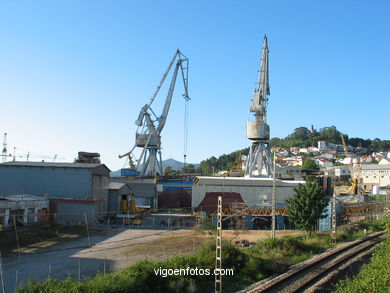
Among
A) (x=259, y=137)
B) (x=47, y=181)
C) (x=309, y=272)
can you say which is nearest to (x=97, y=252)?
(x=309, y=272)

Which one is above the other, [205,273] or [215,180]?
[215,180]

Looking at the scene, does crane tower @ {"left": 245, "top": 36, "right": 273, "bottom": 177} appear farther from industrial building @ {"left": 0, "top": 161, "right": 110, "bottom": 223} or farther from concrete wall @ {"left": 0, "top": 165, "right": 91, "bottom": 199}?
concrete wall @ {"left": 0, "top": 165, "right": 91, "bottom": 199}

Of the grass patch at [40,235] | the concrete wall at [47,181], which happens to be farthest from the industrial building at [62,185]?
the grass patch at [40,235]

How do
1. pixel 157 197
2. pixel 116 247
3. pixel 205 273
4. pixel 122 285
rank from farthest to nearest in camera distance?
pixel 157 197 → pixel 116 247 → pixel 205 273 → pixel 122 285

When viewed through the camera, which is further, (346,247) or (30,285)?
(346,247)

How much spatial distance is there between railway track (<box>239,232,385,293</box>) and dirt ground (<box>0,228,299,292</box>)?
3406 millimetres

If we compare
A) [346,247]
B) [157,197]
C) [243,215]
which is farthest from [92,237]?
[157,197]

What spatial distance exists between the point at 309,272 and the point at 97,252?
11437 millimetres

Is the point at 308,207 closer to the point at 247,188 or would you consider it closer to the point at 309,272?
the point at 309,272

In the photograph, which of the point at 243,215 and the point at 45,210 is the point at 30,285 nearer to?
the point at 45,210

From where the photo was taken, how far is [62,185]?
111ft

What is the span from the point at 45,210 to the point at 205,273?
1967 centimetres

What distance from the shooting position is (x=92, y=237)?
26.4m

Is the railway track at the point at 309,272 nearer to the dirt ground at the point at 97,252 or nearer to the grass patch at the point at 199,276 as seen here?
the grass patch at the point at 199,276
